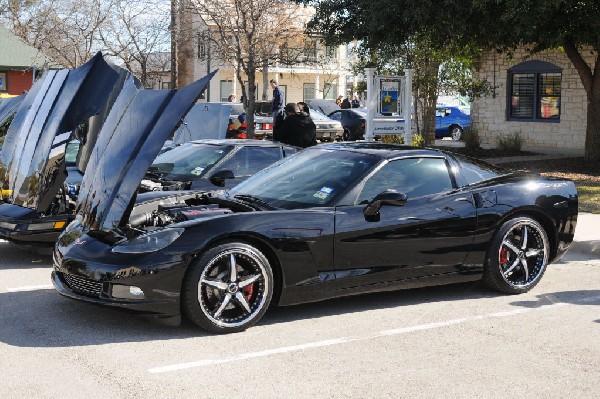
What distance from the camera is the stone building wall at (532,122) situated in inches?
946

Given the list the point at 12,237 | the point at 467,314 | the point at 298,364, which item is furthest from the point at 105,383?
the point at 12,237

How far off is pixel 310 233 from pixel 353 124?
2378 centimetres

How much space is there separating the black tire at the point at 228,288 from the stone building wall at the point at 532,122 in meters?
18.7

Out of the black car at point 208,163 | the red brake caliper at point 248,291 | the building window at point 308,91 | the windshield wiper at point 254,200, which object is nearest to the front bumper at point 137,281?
the red brake caliper at point 248,291

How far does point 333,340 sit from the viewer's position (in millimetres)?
6074

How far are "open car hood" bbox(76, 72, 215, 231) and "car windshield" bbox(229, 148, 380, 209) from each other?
1022 millimetres

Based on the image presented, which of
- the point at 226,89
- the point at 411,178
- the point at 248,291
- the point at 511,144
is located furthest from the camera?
the point at 226,89

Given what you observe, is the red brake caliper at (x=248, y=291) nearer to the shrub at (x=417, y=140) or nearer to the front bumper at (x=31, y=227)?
the front bumper at (x=31, y=227)

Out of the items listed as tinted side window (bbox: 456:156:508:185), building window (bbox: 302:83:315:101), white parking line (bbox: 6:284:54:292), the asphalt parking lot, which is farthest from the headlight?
building window (bbox: 302:83:315:101)

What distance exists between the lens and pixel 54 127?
9.05 meters

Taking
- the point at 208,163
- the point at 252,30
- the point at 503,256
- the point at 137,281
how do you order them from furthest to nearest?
the point at 252,30 → the point at 208,163 → the point at 503,256 → the point at 137,281

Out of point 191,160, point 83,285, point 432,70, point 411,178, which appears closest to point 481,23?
point 432,70

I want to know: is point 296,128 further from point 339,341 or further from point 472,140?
point 472,140

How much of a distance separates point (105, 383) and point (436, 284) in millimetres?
3239
